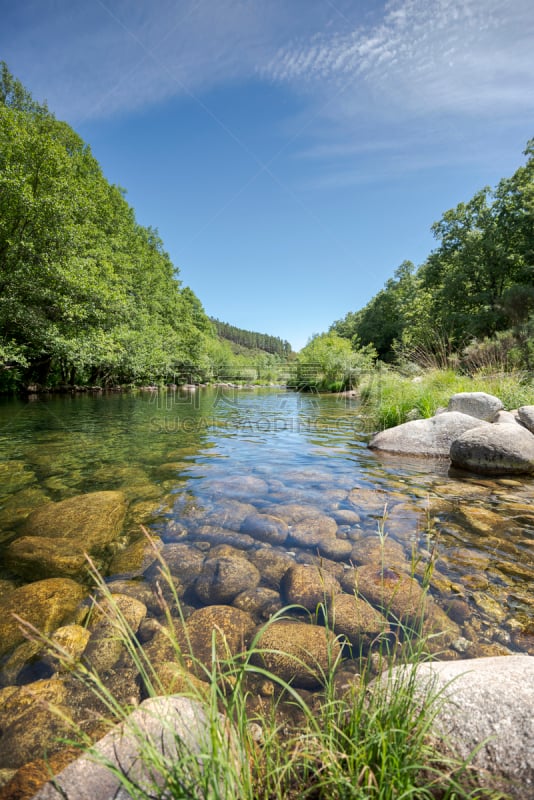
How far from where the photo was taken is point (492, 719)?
1.29m

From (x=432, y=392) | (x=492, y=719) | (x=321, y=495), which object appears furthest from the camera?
(x=432, y=392)

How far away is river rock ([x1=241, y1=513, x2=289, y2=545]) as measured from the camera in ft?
11.9

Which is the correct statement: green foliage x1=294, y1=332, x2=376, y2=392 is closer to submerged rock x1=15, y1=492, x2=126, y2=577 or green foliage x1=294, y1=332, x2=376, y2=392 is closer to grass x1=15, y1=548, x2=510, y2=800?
submerged rock x1=15, y1=492, x2=126, y2=577

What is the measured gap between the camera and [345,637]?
7.07 feet

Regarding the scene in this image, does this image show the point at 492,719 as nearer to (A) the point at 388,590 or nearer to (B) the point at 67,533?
(A) the point at 388,590

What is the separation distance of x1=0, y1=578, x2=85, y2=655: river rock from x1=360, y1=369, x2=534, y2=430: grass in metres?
8.44

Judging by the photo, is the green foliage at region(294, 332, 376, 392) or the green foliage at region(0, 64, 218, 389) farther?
the green foliage at region(294, 332, 376, 392)

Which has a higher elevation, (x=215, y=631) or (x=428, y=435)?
(x=428, y=435)

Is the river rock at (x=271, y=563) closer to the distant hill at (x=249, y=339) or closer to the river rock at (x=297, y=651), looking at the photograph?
the river rock at (x=297, y=651)

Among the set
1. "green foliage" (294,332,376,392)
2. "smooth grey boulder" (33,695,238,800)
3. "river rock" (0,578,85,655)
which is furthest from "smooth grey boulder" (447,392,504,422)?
"green foliage" (294,332,376,392)

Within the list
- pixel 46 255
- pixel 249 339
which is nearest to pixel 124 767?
pixel 46 255

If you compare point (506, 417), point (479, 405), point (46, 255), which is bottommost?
point (506, 417)

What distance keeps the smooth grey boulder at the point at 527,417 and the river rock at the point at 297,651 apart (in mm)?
6439

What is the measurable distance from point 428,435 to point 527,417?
1.78 metres
